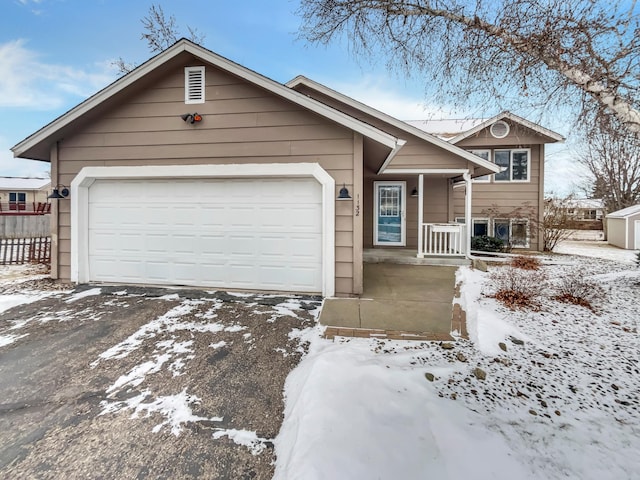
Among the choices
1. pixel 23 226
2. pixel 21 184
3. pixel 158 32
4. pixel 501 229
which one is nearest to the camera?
pixel 501 229

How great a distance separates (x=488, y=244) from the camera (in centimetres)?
1102

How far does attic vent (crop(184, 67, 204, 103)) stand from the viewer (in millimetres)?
5629

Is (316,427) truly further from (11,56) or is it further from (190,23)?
(11,56)

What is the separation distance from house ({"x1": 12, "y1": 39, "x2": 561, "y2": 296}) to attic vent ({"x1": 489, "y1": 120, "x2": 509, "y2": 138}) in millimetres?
7863

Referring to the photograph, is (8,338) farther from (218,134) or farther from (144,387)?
(218,134)

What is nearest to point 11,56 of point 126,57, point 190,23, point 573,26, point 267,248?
point 126,57

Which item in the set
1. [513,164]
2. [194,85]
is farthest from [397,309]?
[513,164]

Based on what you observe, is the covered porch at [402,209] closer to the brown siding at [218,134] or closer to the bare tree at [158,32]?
the brown siding at [218,134]

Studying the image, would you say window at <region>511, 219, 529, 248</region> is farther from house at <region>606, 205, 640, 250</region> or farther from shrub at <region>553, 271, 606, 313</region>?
shrub at <region>553, 271, 606, 313</region>

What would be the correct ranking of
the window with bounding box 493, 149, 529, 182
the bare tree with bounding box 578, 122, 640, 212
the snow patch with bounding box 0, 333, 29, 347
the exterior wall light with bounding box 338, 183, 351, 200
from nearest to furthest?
the snow patch with bounding box 0, 333, 29, 347 < the exterior wall light with bounding box 338, 183, 351, 200 < the window with bounding box 493, 149, 529, 182 < the bare tree with bounding box 578, 122, 640, 212

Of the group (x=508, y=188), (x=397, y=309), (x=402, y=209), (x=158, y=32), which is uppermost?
(x=158, y=32)

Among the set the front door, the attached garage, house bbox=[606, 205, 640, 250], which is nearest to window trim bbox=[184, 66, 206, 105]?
the attached garage

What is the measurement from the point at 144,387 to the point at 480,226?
12787 mm

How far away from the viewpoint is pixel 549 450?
202 cm
